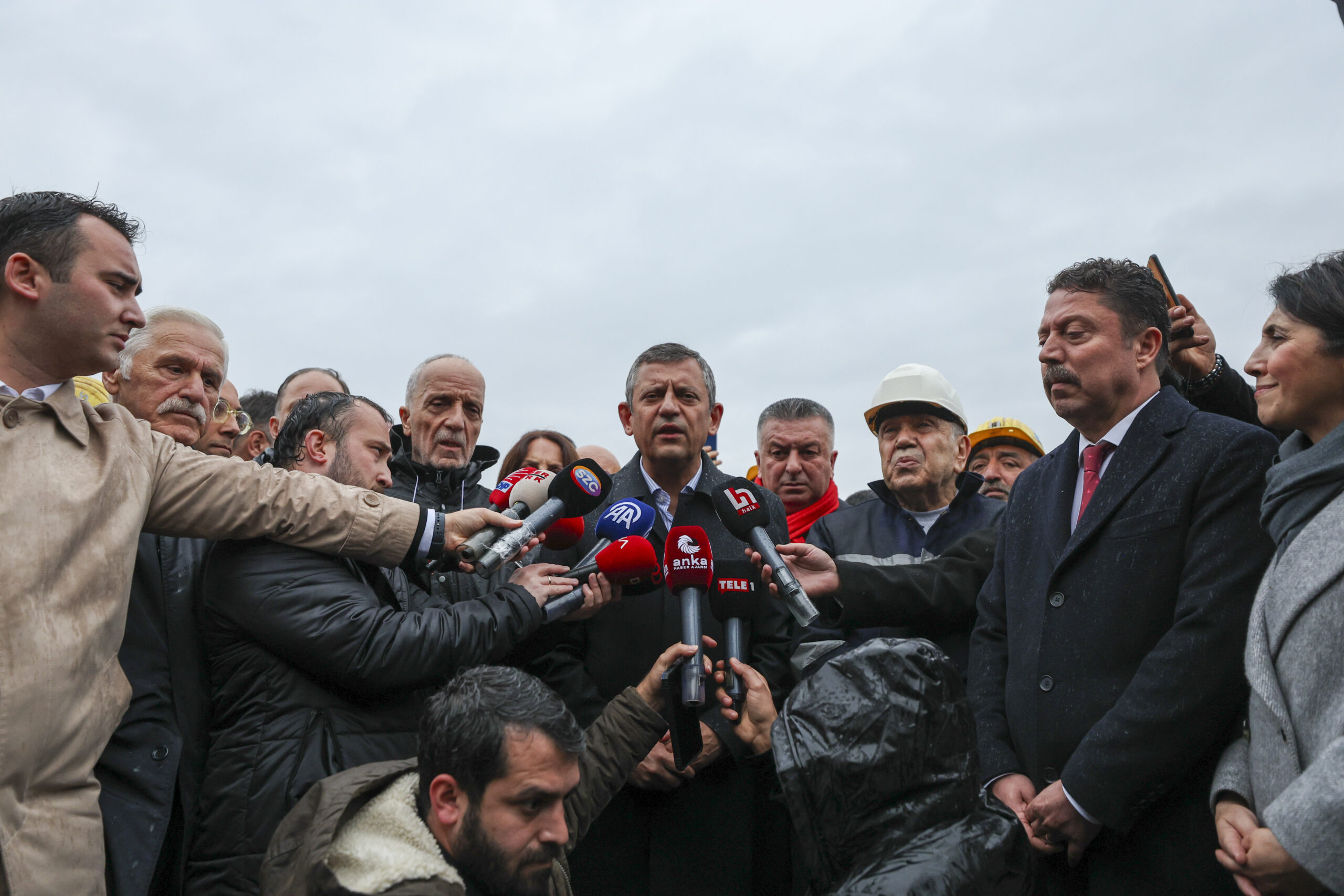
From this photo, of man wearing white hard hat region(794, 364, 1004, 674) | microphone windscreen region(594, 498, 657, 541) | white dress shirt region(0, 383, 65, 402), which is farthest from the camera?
man wearing white hard hat region(794, 364, 1004, 674)

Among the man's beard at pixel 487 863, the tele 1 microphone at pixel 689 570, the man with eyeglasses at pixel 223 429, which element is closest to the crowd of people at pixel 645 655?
the man's beard at pixel 487 863

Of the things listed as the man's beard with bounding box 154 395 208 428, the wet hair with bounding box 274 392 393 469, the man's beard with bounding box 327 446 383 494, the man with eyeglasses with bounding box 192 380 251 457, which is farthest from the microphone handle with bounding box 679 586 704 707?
the man with eyeglasses with bounding box 192 380 251 457

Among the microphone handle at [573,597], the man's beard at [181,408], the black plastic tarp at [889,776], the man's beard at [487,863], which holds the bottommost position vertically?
the man's beard at [487,863]

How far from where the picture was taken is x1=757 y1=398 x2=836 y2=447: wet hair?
6.24 meters

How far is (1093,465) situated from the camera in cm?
358

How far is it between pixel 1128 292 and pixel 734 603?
1.71 m

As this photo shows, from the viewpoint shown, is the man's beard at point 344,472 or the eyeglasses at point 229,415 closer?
the man's beard at point 344,472

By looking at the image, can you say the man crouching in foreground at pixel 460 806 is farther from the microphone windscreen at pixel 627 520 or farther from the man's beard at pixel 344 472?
the man's beard at pixel 344 472

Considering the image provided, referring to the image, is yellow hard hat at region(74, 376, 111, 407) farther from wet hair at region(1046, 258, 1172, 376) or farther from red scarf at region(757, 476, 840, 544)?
wet hair at region(1046, 258, 1172, 376)

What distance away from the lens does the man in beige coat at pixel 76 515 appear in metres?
2.51

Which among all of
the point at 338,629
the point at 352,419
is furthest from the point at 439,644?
the point at 352,419

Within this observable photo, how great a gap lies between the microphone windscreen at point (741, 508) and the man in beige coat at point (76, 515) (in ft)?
3.23

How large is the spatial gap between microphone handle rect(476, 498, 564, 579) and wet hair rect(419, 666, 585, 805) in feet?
1.90

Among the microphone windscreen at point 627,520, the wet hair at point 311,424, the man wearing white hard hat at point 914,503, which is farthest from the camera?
the man wearing white hard hat at point 914,503
